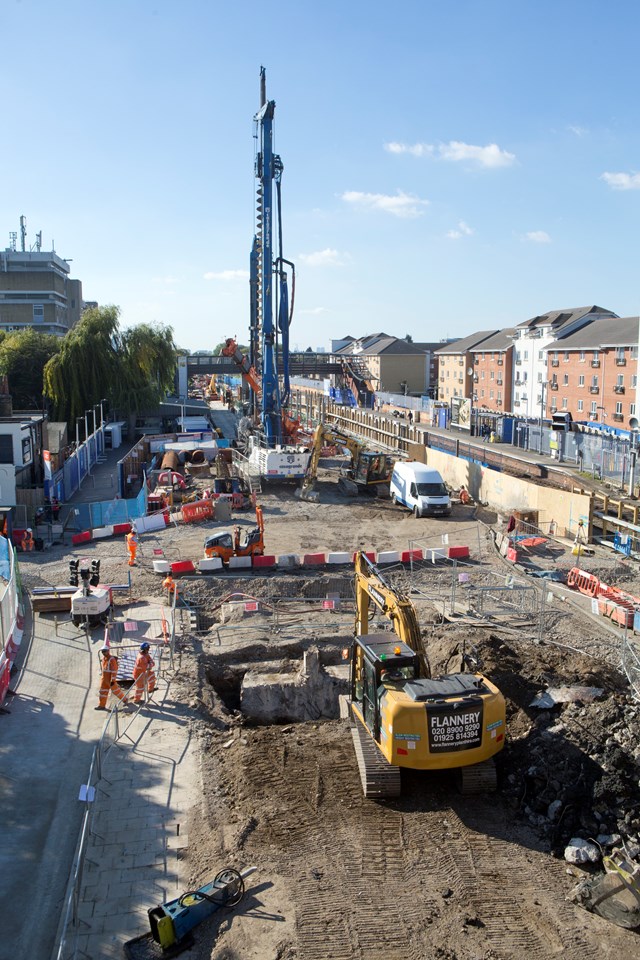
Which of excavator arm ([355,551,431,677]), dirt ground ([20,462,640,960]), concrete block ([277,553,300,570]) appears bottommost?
dirt ground ([20,462,640,960])

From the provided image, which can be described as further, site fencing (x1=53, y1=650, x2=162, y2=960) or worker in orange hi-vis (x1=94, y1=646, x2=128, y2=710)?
worker in orange hi-vis (x1=94, y1=646, x2=128, y2=710)

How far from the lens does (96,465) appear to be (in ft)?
141

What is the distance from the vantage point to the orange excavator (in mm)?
22312

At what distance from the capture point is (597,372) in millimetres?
53375

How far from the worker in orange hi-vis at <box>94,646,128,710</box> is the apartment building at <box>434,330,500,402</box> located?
61659 mm

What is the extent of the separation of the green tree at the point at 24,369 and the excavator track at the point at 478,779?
5068 cm

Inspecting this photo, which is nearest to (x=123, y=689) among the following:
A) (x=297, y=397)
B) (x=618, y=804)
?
(x=618, y=804)

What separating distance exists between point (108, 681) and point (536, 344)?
55.0 meters

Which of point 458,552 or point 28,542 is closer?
point 458,552

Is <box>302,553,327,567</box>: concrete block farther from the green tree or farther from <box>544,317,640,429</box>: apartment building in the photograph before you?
the green tree

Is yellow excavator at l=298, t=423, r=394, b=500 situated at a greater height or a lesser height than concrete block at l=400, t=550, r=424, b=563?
greater

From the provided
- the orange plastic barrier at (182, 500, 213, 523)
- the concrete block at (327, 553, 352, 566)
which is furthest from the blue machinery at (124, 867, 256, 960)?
the orange plastic barrier at (182, 500, 213, 523)

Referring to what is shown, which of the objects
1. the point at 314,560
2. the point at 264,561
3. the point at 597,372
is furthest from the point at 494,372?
→ the point at 264,561

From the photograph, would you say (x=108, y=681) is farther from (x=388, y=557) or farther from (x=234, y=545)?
(x=388, y=557)
